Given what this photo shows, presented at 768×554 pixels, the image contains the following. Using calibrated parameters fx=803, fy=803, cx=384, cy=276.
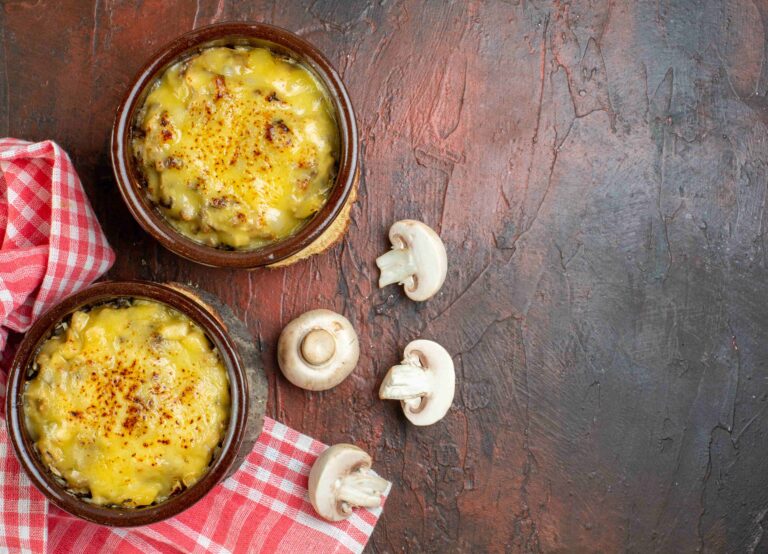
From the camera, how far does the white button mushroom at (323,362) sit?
101 inches

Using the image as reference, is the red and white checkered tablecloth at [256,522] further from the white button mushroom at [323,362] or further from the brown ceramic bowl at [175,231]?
the brown ceramic bowl at [175,231]

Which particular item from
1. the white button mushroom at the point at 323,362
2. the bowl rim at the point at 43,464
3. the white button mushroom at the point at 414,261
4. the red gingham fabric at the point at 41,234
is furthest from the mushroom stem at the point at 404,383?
the red gingham fabric at the point at 41,234

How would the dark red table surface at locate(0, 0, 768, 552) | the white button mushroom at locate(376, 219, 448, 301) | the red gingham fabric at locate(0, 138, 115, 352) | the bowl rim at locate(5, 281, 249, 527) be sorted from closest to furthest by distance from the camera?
the bowl rim at locate(5, 281, 249, 527) → the red gingham fabric at locate(0, 138, 115, 352) → the white button mushroom at locate(376, 219, 448, 301) → the dark red table surface at locate(0, 0, 768, 552)

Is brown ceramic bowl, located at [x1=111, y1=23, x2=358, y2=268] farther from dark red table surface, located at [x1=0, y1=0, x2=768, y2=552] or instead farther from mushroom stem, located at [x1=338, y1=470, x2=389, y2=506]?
mushroom stem, located at [x1=338, y1=470, x2=389, y2=506]

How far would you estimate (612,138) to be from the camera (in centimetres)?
274

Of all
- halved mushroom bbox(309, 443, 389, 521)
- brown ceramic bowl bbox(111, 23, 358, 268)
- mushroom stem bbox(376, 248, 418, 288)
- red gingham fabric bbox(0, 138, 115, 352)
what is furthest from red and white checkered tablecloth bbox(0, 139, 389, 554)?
mushroom stem bbox(376, 248, 418, 288)

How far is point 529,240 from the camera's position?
8.94ft

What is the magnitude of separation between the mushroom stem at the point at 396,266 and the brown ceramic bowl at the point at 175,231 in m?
0.38

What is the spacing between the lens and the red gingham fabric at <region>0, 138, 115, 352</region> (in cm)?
246

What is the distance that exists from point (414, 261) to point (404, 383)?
39cm

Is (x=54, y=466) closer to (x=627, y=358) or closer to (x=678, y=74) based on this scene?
(x=627, y=358)

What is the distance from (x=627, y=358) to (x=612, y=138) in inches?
29.7

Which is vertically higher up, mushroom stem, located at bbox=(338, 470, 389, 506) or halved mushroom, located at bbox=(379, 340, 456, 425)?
halved mushroom, located at bbox=(379, 340, 456, 425)

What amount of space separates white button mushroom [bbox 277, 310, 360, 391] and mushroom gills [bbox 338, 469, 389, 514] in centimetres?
30
